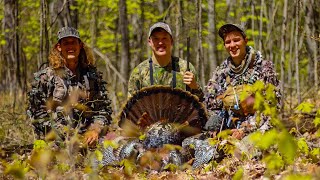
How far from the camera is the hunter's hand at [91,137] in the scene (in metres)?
6.45

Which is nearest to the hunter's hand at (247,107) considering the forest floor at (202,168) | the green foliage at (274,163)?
the forest floor at (202,168)

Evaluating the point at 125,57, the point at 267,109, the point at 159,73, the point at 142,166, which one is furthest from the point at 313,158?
the point at 125,57

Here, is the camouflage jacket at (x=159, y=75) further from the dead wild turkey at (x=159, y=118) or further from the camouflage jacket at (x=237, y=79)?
the dead wild turkey at (x=159, y=118)

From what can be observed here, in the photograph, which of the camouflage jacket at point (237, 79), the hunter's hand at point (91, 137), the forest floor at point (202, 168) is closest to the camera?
the forest floor at point (202, 168)

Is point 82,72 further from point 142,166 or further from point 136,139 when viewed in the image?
point 142,166

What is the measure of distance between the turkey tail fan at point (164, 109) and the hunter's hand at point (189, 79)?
0.35 metres

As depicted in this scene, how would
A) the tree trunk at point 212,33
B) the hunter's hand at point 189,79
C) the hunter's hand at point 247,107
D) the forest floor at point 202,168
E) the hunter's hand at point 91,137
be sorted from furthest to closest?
the tree trunk at point 212,33 → the hunter's hand at point 189,79 → the hunter's hand at point 91,137 → the hunter's hand at point 247,107 → the forest floor at point 202,168

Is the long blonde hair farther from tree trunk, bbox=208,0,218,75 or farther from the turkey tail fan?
tree trunk, bbox=208,0,218,75

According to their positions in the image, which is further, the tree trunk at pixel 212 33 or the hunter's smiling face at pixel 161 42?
the tree trunk at pixel 212 33

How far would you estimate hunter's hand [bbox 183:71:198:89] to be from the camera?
A: 6582 millimetres

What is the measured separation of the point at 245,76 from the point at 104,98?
1.76 m

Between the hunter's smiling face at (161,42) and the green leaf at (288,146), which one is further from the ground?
the hunter's smiling face at (161,42)

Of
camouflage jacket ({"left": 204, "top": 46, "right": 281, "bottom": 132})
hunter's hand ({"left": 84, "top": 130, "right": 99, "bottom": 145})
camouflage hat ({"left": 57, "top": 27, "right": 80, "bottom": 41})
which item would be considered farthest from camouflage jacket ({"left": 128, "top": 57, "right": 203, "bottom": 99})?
camouflage hat ({"left": 57, "top": 27, "right": 80, "bottom": 41})

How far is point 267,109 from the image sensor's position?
3.20 m
